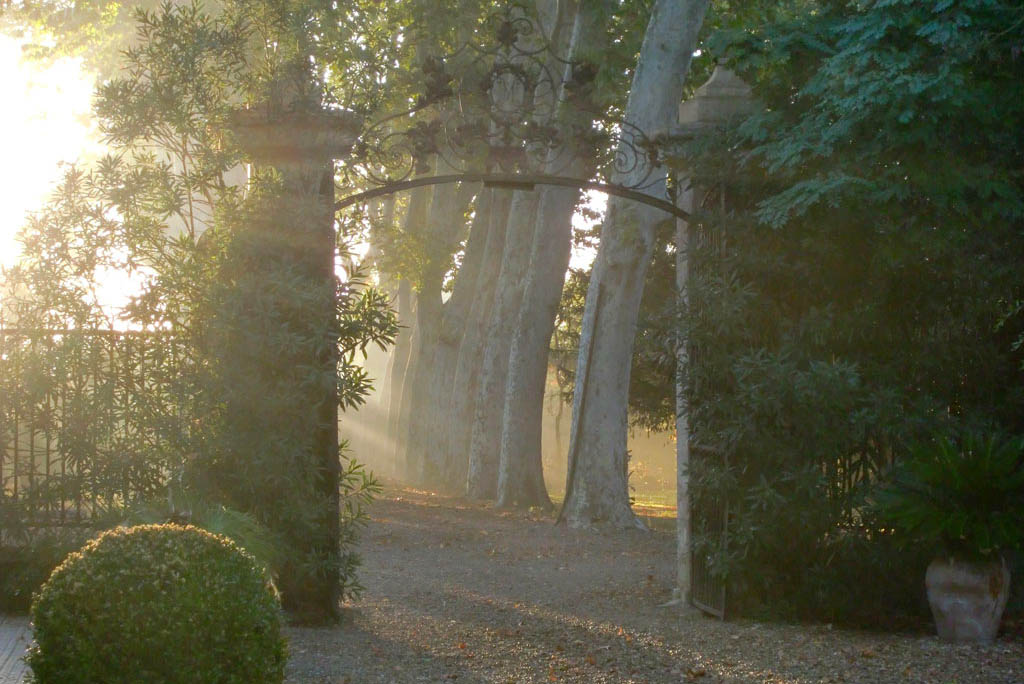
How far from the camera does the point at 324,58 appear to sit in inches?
432

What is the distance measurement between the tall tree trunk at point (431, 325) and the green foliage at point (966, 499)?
17552 mm

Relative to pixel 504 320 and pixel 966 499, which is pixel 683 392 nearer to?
pixel 966 499

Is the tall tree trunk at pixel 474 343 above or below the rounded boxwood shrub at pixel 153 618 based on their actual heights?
above

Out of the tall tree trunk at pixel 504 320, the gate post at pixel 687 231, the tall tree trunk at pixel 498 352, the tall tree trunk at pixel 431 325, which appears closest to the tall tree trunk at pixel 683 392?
the gate post at pixel 687 231

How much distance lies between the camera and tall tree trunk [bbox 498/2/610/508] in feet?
61.1

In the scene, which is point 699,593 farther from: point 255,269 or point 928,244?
point 255,269

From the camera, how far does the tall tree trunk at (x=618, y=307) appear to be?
1504 centimetres

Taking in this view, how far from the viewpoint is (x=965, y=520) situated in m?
7.89

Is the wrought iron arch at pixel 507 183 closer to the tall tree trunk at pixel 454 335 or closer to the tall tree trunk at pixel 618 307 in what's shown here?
the tall tree trunk at pixel 618 307

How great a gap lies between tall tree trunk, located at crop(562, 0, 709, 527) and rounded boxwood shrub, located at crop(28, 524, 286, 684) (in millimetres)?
10932

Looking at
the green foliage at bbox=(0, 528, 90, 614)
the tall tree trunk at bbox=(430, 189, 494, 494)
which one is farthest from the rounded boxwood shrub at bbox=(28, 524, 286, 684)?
the tall tree trunk at bbox=(430, 189, 494, 494)

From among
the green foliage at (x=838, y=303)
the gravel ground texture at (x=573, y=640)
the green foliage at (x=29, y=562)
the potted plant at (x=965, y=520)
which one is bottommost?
the gravel ground texture at (x=573, y=640)

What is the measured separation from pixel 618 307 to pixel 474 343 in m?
8.59

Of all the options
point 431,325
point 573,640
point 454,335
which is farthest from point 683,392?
point 431,325
